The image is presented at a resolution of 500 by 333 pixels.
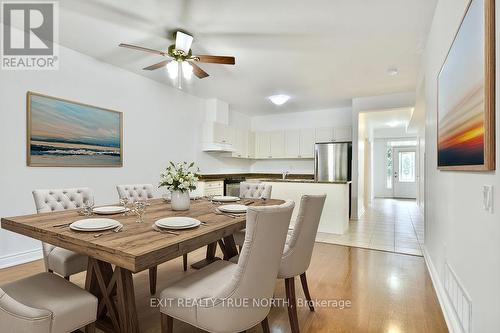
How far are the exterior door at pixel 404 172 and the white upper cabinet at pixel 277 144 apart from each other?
17.9 ft

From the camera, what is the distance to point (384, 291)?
2404mm

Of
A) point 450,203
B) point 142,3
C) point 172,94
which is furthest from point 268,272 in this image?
point 172,94

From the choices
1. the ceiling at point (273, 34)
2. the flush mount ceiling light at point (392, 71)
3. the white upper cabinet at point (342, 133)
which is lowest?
the white upper cabinet at point (342, 133)

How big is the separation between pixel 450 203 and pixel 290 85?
346cm

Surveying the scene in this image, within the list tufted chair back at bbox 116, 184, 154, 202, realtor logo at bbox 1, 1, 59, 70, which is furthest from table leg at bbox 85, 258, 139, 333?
realtor logo at bbox 1, 1, 59, 70

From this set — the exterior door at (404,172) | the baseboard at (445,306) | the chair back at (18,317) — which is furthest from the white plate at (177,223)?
the exterior door at (404,172)

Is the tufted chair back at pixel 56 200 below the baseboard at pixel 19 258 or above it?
above

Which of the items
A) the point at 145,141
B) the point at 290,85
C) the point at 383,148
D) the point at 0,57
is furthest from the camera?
the point at 383,148

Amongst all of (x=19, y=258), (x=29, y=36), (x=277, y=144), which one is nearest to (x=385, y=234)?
(x=277, y=144)

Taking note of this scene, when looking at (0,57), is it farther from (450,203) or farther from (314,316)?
(450,203)

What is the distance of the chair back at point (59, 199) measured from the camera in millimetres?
2107

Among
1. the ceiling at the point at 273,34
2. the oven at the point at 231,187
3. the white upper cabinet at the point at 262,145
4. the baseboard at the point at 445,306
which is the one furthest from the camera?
the white upper cabinet at the point at 262,145

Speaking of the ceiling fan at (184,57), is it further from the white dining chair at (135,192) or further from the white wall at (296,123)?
the white wall at (296,123)

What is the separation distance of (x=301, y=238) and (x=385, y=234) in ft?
10.9
